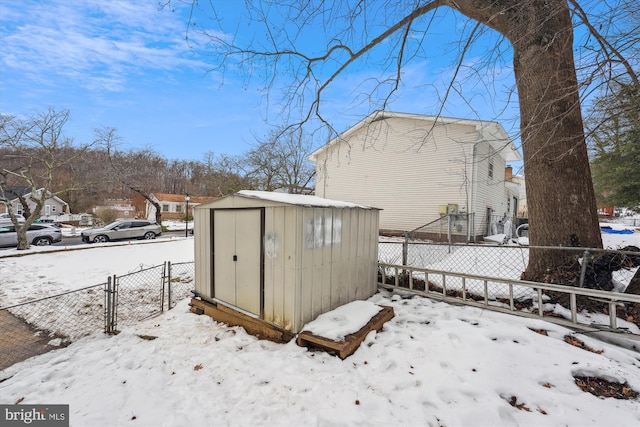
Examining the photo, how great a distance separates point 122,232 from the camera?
1727cm

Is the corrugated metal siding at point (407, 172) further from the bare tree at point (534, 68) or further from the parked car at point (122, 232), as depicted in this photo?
the parked car at point (122, 232)

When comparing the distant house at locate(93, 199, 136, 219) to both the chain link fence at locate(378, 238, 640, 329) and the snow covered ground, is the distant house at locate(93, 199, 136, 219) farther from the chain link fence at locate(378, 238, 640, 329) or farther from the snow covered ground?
the chain link fence at locate(378, 238, 640, 329)

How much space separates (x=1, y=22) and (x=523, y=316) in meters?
9.44

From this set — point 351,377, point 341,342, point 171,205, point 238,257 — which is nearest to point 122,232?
point 238,257

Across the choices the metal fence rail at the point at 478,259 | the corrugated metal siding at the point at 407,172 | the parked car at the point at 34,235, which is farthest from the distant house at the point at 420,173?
the parked car at the point at 34,235

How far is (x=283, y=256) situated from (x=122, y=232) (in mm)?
18308

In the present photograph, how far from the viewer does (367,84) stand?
4.50 meters

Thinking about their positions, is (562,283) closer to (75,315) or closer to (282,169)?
(75,315)

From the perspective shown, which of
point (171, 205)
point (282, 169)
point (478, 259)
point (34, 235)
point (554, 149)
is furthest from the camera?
point (171, 205)

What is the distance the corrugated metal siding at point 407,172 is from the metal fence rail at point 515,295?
7.24 metres

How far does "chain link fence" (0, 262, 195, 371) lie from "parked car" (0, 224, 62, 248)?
12331 mm

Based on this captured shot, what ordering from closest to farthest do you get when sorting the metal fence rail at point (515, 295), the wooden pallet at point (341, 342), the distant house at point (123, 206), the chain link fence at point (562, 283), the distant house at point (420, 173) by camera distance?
the wooden pallet at point (341, 342) → the metal fence rail at point (515, 295) → the chain link fence at point (562, 283) → the distant house at point (420, 173) → the distant house at point (123, 206)

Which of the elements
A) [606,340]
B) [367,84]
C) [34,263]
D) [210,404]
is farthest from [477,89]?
[34,263]

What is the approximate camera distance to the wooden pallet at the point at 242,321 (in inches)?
137
